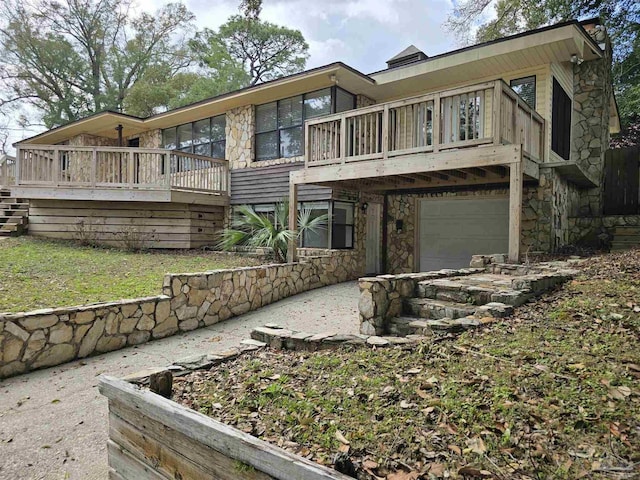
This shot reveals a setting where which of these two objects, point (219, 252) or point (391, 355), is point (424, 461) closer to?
point (391, 355)

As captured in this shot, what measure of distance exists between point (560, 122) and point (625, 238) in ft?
10.5

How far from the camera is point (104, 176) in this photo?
1145 cm

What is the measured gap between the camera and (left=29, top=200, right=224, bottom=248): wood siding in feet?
38.0

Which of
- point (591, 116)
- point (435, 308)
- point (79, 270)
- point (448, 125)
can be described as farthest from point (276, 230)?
point (591, 116)

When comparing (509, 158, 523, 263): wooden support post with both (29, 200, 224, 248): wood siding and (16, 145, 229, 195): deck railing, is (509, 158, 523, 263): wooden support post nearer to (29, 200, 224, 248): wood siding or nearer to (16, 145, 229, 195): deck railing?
(16, 145, 229, 195): deck railing

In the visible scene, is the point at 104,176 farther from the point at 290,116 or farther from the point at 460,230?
the point at 460,230

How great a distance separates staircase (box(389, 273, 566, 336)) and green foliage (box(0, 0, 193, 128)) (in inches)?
938

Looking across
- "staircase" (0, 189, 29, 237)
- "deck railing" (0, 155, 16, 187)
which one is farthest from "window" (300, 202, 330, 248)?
"deck railing" (0, 155, 16, 187)

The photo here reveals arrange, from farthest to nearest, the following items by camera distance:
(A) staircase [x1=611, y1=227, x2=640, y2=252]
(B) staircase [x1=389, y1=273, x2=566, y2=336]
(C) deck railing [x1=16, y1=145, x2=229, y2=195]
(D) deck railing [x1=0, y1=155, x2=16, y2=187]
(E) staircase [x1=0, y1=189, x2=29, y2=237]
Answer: (D) deck railing [x1=0, y1=155, x2=16, y2=187]
(E) staircase [x1=0, y1=189, x2=29, y2=237]
(C) deck railing [x1=16, y1=145, x2=229, y2=195]
(A) staircase [x1=611, y1=227, x2=640, y2=252]
(B) staircase [x1=389, y1=273, x2=566, y2=336]

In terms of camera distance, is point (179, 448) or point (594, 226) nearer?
point (179, 448)

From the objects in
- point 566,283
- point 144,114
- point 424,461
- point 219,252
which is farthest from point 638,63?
point 144,114

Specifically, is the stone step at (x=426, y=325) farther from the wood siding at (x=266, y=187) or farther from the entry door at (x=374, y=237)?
the entry door at (x=374, y=237)

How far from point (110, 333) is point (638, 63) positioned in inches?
901

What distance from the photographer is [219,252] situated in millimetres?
11328
